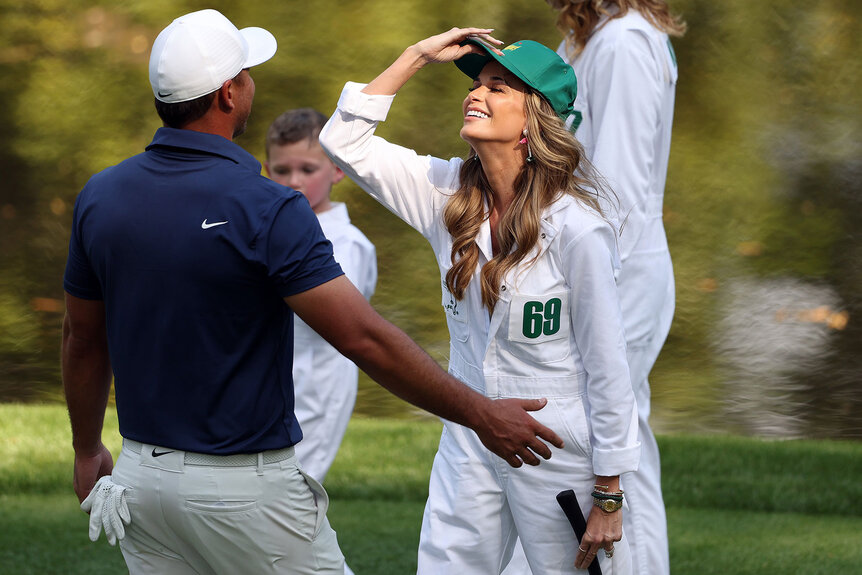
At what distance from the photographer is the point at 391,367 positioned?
2275 mm

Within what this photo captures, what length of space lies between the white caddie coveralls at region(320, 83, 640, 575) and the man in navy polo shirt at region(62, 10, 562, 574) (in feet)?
0.74

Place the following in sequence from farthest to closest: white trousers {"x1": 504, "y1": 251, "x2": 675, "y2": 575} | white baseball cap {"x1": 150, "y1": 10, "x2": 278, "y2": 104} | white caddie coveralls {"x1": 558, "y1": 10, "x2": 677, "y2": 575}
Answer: white trousers {"x1": 504, "y1": 251, "x2": 675, "y2": 575}
white caddie coveralls {"x1": 558, "y1": 10, "x2": 677, "y2": 575}
white baseball cap {"x1": 150, "y1": 10, "x2": 278, "y2": 104}

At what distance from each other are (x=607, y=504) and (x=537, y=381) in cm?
30

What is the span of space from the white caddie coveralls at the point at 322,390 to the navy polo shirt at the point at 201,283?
1.56m

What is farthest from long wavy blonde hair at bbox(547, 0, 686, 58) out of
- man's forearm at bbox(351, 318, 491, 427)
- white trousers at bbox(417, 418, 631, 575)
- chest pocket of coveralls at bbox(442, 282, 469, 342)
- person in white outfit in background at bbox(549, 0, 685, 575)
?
man's forearm at bbox(351, 318, 491, 427)

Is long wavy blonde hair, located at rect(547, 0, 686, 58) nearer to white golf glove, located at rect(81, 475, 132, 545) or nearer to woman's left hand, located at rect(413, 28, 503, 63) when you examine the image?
woman's left hand, located at rect(413, 28, 503, 63)

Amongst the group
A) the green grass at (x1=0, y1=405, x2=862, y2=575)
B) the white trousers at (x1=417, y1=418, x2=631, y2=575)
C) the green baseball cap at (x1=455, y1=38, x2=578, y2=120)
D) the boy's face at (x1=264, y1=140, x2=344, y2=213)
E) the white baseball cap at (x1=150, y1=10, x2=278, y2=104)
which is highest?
the white baseball cap at (x1=150, y1=10, x2=278, y2=104)

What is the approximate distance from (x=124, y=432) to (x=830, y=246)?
164 inches

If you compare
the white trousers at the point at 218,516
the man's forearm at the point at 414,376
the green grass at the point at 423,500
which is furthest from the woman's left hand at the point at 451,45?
the green grass at the point at 423,500

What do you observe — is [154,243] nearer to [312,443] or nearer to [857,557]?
[312,443]

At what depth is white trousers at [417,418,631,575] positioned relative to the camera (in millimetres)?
2596

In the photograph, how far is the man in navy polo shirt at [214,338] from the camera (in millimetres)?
2170

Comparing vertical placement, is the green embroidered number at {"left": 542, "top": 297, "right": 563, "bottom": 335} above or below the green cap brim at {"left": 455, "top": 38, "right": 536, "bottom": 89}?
below

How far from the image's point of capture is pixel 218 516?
2.21 metres
